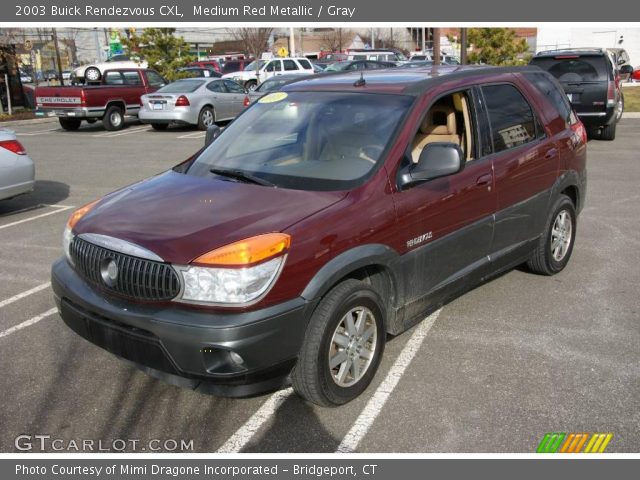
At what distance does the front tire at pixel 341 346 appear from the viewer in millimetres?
3260

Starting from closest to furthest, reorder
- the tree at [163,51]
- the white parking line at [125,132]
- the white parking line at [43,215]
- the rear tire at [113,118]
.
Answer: the white parking line at [43,215], the white parking line at [125,132], the rear tire at [113,118], the tree at [163,51]

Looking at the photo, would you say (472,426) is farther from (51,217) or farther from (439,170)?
(51,217)

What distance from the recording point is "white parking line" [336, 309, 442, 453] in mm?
3271

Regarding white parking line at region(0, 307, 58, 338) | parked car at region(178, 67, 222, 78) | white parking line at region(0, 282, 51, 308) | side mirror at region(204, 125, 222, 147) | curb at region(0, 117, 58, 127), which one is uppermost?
parked car at region(178, 67, 222, 78)

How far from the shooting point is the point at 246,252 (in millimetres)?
3020

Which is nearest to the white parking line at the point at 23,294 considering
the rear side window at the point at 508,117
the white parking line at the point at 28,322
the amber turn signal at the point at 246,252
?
the white parking line at the point at 28,322

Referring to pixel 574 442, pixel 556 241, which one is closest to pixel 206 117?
pixel 556 241

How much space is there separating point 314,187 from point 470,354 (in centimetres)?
157

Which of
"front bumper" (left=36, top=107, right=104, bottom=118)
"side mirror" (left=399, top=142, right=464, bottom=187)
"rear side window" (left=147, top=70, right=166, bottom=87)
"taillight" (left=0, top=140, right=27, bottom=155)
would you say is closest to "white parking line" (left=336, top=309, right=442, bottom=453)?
"side mirror" (left=399, top=142, right=464, bottom=187)

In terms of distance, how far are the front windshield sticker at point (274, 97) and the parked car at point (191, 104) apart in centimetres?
1330

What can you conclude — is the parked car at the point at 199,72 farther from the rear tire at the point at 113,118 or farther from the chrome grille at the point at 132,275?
the chrome grille at the point at 132,275

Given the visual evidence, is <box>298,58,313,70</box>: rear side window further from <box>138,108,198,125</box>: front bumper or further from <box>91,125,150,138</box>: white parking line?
<box>138,108,198,125</box>: front bumper

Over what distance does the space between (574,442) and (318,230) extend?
1714 millimetres

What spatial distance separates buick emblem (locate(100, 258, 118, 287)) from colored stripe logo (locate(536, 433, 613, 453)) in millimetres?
2352
